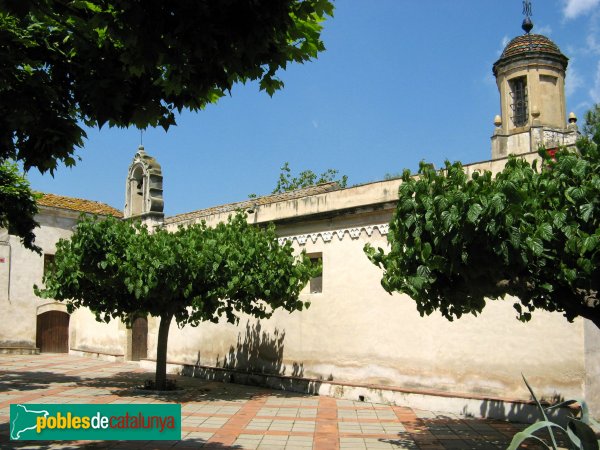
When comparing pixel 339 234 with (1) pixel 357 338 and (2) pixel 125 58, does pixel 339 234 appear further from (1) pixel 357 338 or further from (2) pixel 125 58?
(2) pixel 125 58

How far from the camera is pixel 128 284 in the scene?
12.3m

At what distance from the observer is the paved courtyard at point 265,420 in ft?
28.5

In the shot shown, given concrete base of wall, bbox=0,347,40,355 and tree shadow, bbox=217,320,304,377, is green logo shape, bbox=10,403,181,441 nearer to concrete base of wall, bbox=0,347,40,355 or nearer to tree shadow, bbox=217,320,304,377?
tree shadow, bbox=217,320,304,377

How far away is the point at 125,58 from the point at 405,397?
9364mm

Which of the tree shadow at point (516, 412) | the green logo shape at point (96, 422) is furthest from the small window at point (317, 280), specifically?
the green logo shape at point (96, 422)

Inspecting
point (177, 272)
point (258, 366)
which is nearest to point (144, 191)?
point (258, 366)

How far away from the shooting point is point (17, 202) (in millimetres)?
15703

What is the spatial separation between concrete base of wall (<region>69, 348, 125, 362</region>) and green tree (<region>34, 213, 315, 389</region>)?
25.0ft

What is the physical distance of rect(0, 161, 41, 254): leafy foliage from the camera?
15508mm

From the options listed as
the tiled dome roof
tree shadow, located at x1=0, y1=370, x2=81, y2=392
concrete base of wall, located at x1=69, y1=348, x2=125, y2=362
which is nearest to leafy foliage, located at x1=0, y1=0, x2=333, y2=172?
tree shadow, located at x1=0, y1=370, x2=81, y2=392

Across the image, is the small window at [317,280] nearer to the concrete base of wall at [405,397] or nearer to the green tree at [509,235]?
the concrete base of wall at [405,397]

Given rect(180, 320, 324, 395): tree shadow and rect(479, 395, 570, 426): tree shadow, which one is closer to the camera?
rect(479, 395, 570, 426): tree shadow

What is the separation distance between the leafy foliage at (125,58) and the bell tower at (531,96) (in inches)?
857

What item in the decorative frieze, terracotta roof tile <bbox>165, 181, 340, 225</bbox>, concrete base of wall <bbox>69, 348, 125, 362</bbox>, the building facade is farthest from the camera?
concrete base of wall <bbox>69, 348, 125, 362</bbox>
